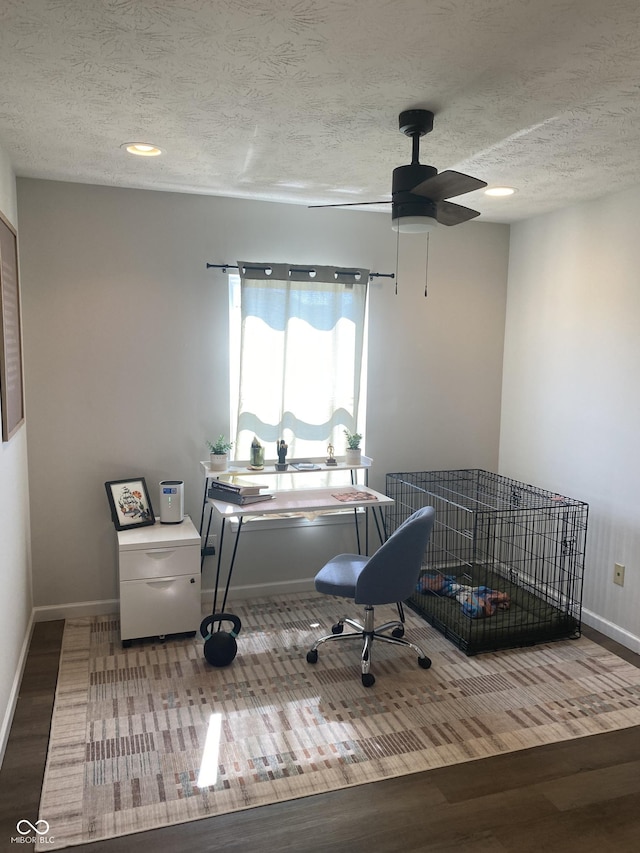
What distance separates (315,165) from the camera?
316cm

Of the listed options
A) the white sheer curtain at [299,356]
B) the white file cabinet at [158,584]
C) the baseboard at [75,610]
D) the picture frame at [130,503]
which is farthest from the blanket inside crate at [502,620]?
the baseboard at [75,610]

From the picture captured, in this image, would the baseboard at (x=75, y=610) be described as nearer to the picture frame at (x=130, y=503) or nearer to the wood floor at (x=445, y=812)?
the picture frame at (x=130, y=503)

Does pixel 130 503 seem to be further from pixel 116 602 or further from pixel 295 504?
pixel 295 504

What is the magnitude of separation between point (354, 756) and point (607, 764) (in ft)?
3.36

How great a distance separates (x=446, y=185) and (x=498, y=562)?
283 centimetres

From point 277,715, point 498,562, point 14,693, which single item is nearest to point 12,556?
point 14,693

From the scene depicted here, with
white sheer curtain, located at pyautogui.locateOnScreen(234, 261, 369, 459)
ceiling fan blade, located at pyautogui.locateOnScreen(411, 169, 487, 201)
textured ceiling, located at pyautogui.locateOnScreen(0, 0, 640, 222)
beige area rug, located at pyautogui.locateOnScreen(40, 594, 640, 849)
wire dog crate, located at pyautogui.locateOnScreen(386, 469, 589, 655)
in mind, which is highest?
textured ceiling, located at pyautogui.locateOnScreen(0, 0, 640, 222)

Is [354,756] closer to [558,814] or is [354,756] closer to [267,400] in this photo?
[558,814]

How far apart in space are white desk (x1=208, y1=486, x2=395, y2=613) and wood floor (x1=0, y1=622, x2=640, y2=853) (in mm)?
1401

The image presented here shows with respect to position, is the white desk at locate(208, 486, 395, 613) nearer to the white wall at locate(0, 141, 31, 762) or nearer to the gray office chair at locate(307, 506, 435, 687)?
the gray office chair at locate(307, 506, 435, 687)

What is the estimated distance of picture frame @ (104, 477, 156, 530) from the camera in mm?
3713

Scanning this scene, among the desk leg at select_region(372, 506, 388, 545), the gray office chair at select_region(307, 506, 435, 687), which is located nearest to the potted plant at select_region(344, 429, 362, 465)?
the desk leg at select_region(372, 506, 388, 545)

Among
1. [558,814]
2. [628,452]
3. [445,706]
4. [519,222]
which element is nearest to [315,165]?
[519,222]

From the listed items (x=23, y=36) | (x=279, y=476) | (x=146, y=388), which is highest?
(x=23, y=36)
